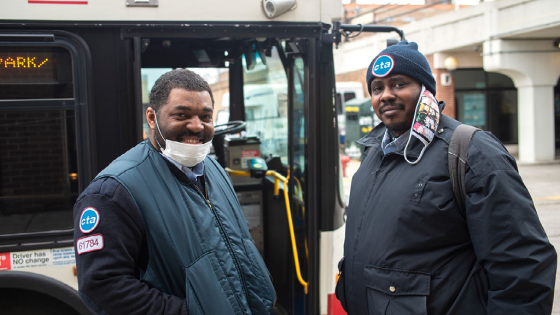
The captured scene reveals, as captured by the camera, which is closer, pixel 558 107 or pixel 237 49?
pixel 237 49

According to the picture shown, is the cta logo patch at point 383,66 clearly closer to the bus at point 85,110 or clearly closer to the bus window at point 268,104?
the bus at point 85,110

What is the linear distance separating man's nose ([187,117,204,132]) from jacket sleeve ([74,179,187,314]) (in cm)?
31

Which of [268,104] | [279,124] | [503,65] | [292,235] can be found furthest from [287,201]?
[503,65]

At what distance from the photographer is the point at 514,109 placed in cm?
1861

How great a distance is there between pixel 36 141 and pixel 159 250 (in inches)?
52.9

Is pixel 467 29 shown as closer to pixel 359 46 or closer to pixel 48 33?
pixel 359 46

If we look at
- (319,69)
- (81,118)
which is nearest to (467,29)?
(319,69)

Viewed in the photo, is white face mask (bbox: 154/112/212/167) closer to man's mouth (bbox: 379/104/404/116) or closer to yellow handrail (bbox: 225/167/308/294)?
man's mouth (bbox: 379/104/404/116)

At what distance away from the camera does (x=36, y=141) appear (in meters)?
2.49

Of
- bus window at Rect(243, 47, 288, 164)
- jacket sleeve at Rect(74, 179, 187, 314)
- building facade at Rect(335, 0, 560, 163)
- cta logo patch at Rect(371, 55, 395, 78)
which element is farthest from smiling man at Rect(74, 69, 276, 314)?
building facade at Rect(335, 0, 560, 163)

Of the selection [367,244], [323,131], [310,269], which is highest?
[323,131]

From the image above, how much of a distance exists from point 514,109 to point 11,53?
19287 millimetres

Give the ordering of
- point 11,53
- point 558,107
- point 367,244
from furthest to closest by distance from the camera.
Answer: point 558,107 < point 11,53 < point 367,244

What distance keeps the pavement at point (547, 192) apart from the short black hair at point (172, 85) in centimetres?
435
